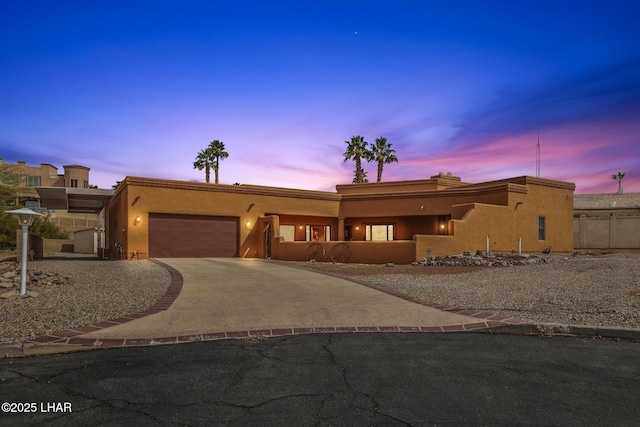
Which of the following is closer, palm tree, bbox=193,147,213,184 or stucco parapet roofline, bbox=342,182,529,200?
stucco parapet roofline, bbox=342,182,529,200

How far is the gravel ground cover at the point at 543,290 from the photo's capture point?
7629 mm

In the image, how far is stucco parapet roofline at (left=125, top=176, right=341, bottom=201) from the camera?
2345 cm

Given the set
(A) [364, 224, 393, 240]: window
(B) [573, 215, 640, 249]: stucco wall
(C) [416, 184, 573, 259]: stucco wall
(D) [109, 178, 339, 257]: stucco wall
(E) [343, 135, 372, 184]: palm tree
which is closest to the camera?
(C) [416, 184, 573, 259]: stucco wall

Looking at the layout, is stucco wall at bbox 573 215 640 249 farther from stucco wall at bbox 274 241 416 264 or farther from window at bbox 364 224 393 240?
stucco wall at bbox 274 241 416 264

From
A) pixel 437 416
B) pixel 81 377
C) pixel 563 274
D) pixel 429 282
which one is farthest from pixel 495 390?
pixel 563 274

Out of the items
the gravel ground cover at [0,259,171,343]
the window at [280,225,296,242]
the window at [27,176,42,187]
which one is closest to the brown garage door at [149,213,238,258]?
the window at [280,225,296,242]

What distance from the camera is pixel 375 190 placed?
114 ft

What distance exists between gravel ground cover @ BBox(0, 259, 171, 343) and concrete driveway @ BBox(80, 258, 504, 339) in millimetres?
736

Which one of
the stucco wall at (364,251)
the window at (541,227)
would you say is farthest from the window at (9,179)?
the window at (541,227)

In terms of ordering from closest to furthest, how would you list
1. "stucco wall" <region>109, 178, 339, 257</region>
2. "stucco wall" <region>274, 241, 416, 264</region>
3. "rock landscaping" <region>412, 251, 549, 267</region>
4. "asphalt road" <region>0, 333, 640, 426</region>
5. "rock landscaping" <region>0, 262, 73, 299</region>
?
"asphalt road" <region>0, 333, 640, 426</region> → "rock landscaping" <region>0, 262, 73, 299</region> → "rock landscaping" <region>412, 251, 549, 267</region> → "stucco wall" <region>274, 241, 416, 264</region> → "stucco wall" <region>109, 178, 339, 257</region>

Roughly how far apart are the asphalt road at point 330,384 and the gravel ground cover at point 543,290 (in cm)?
192

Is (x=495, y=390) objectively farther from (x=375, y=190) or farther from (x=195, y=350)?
(x=375, y=190)

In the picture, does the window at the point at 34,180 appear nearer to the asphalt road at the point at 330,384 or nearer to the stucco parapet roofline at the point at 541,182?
the stucco parapet roofline at the point at 541,182

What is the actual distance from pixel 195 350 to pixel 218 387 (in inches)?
57.4
